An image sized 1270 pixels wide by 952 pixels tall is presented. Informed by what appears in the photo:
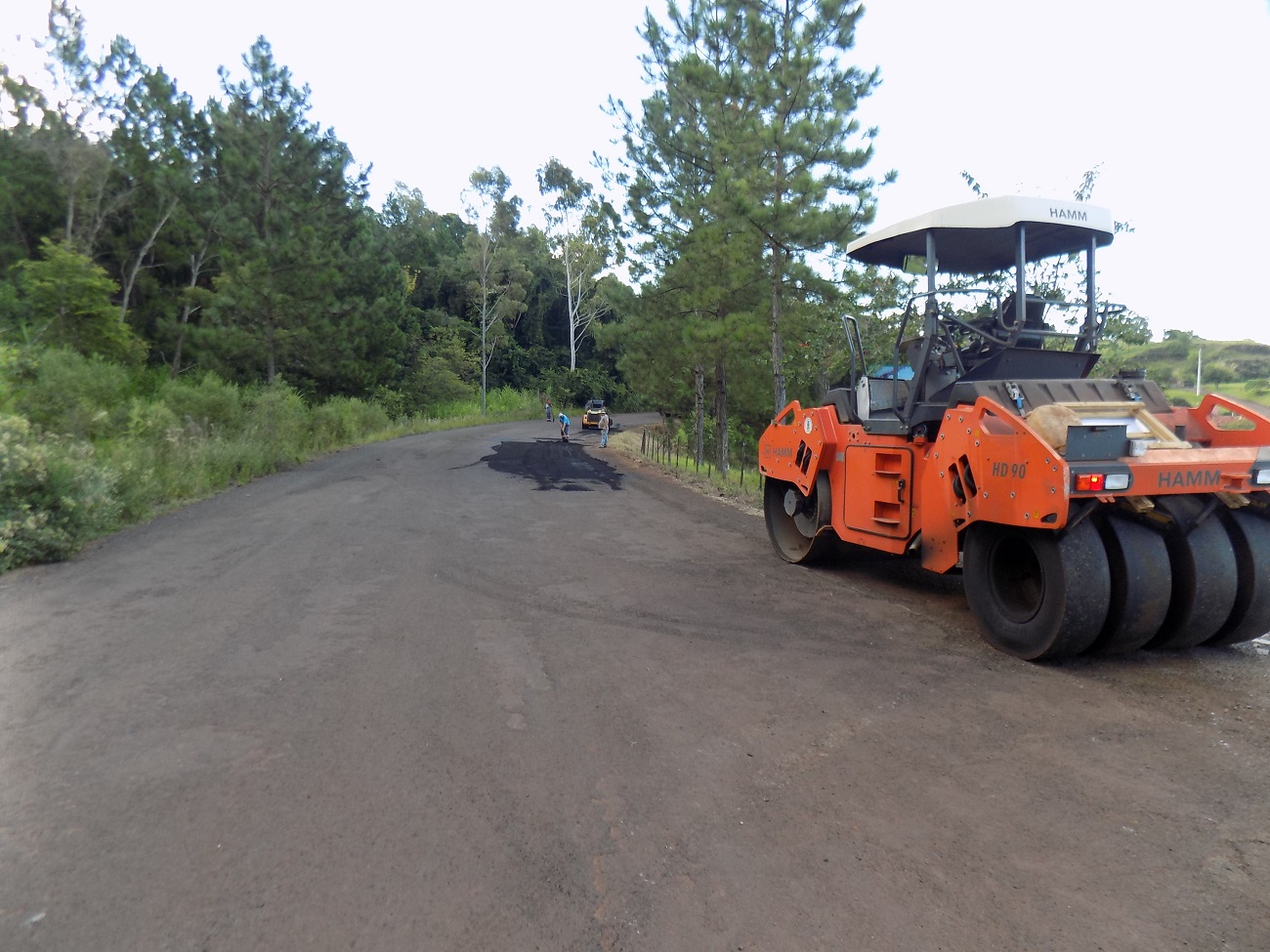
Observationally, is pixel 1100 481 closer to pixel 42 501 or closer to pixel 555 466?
pixel 42 501

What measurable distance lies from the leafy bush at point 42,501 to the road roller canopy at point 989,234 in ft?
29.8

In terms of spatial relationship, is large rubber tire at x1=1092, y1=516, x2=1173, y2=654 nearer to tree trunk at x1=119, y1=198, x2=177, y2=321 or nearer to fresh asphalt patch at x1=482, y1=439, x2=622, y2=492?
fresh asphalt patch at x1=482, y1=439, x2=622, y2=492

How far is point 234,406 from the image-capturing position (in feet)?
70.4

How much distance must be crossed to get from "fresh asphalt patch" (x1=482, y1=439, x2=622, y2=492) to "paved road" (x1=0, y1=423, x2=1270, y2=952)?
32.9ft

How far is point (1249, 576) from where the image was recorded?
217 inches

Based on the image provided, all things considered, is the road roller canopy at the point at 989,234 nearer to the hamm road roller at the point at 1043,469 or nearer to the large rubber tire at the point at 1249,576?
the hamm road roller at the point at 1043,469

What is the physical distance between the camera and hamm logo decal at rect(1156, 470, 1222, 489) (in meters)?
5.13

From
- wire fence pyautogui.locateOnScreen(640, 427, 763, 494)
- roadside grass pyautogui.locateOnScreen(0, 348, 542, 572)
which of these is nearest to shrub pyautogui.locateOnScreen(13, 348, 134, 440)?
roadside grass pyautogui.locateOnScreen(0, 348, 542, 572)

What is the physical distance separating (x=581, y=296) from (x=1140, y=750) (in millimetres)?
67406

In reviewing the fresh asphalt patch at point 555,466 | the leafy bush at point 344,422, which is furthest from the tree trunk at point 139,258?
the fresh asphalt patch at point 555,466

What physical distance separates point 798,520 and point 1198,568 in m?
4.27

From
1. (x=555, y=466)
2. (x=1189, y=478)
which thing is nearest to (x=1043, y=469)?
(x=1189, y=478)

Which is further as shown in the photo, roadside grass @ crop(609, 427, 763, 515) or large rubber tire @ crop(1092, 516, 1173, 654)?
roadside grass @ crop(609, 427, 763, 515)

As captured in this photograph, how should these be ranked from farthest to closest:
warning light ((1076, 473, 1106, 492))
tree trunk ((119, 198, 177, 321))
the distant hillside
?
tree trunk ((119, 198, 177, 321)) → the distant hillside → warning light ((1076, 473, 1106, 492))
